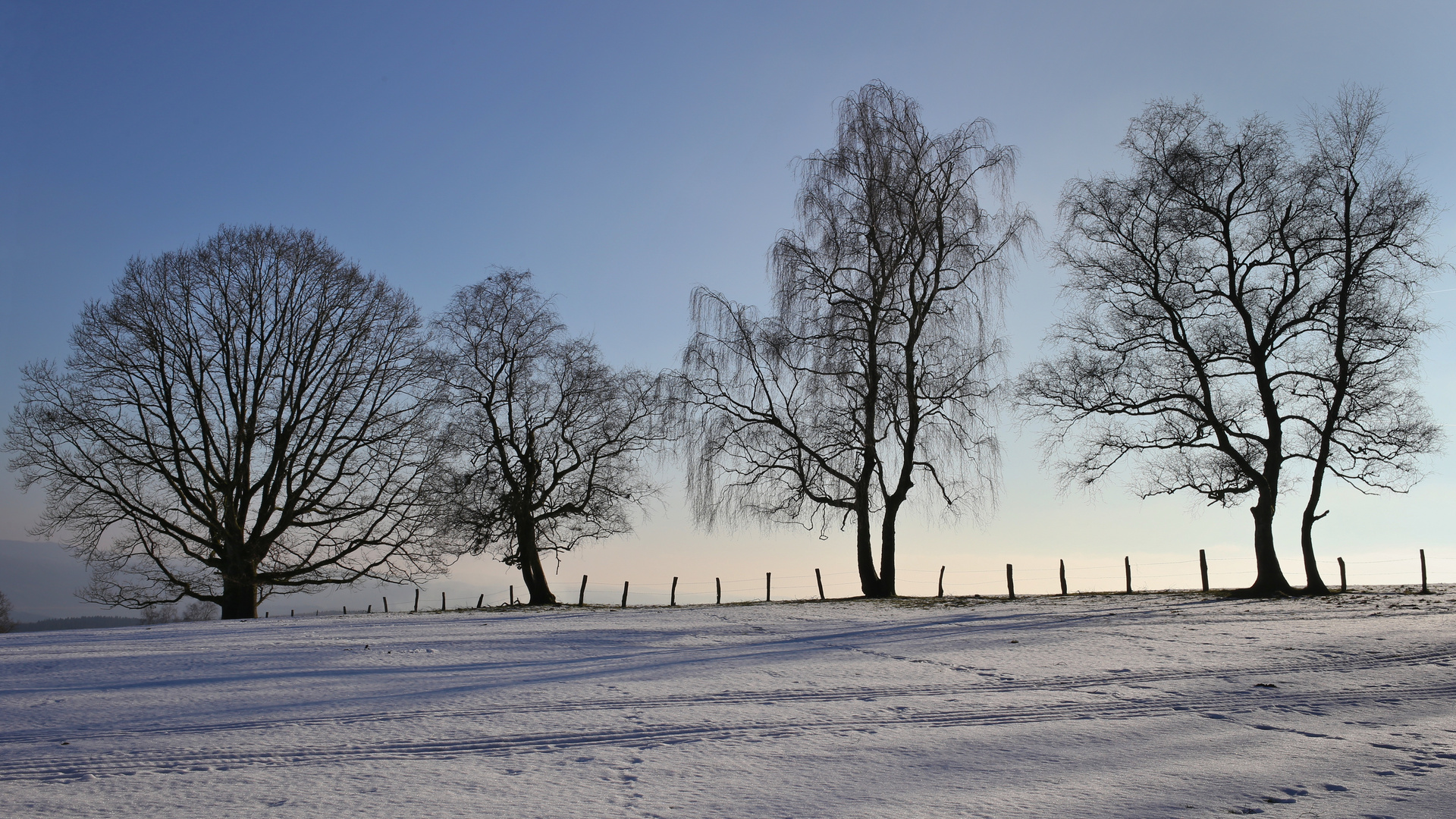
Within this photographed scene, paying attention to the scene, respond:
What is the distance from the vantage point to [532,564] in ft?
86.6

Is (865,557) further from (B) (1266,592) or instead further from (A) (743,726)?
(A) (743,726)

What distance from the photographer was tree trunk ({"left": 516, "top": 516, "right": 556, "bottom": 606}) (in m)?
26.2

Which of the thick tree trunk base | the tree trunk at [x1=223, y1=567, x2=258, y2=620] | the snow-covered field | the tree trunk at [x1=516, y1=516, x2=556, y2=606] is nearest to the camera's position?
the snow-covered field

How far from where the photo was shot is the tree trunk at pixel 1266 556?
70.0 ft

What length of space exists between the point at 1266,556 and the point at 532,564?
2004 cm

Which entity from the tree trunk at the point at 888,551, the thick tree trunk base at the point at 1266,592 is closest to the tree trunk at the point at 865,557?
the tree trunk at the point at 888,551

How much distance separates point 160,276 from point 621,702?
20914mm

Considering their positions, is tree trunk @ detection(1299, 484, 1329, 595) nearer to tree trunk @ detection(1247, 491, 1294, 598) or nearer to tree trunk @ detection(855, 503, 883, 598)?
tree trunk @ detection(1247, 491, 1294, 598)

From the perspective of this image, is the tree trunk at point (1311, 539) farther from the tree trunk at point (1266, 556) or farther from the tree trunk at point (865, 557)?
the tree trunk at point (865, 557)

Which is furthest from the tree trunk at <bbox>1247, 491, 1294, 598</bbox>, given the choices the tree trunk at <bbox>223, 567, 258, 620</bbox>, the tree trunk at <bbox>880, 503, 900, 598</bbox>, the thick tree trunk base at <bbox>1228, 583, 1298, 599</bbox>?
the tree trunk at <bbox>223, 567, 258, 620</bbox>

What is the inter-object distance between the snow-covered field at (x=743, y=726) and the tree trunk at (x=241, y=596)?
35.0 ft

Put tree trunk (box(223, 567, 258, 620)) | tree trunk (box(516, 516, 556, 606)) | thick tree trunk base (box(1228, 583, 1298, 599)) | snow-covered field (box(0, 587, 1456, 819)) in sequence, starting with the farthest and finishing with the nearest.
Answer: tree trunk (box(516, 516, 556, 606)), tree trunk (box(223, 567, 258, 620)), thick tree trunk base (box(1228, 583, 1298, 599)), snow-covered field (box(0, 587, 1456, 819))

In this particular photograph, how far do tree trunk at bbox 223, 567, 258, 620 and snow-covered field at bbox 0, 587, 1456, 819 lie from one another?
35.0 ft

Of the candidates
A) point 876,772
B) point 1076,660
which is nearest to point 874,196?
point 1076,660
